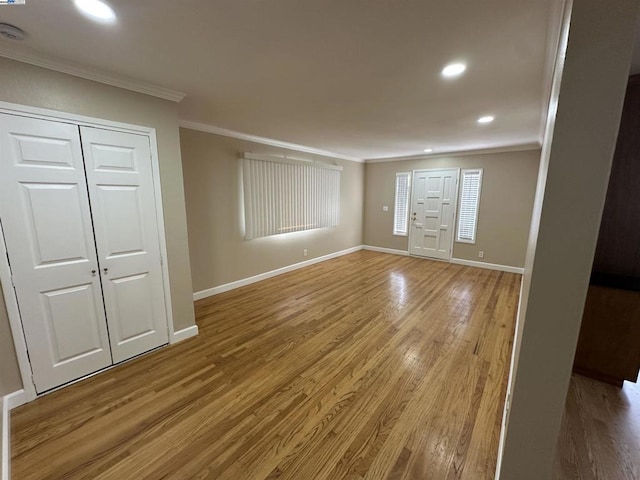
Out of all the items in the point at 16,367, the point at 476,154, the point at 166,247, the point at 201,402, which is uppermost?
the point at 476,154

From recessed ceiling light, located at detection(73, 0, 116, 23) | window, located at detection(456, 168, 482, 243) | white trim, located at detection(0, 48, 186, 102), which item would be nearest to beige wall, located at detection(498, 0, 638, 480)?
recessed ceiling light, located at detection(73, 0, 116, 23)

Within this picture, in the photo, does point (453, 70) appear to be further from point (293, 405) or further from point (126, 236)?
point (126, 236)

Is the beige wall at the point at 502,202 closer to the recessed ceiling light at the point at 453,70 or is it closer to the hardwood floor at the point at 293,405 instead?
the hardwood floor at the point at 293,405

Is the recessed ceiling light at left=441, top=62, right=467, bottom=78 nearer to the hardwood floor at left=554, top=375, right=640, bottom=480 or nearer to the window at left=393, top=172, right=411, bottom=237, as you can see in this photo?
the hardwood floor at left=554, top=375, right=640, bottom=480

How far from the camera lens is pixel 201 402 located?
1.88 m

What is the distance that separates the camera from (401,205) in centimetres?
637

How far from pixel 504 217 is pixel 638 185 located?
11.1ft

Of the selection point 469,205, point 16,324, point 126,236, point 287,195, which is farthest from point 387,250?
point 16,324

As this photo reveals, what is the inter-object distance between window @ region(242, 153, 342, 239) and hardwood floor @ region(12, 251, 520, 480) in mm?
1738

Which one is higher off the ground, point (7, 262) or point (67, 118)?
point (67, 118)

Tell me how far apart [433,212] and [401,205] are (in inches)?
31.6

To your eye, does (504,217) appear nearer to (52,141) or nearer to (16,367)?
(52,141)

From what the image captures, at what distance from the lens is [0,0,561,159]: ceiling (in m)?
1.33

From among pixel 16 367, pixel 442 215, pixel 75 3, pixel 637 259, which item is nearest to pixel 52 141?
pixel 75 3
